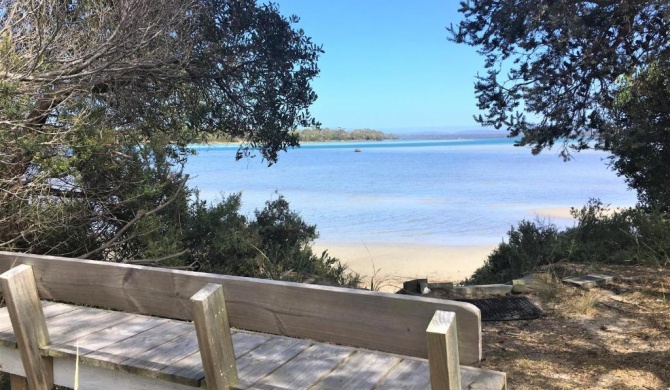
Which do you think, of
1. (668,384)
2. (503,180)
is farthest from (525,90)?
(503,180)

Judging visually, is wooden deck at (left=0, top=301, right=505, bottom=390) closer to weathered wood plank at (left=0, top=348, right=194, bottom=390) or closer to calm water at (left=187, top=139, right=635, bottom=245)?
weathered wood plank at (left=0, top=348, right=194, bottom=390)

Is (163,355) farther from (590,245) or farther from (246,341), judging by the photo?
(590,245)

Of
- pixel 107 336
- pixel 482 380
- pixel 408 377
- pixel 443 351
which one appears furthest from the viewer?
pixel 107 336

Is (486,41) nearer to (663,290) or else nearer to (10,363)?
(663,290)

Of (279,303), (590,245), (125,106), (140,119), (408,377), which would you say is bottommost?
(590,245)

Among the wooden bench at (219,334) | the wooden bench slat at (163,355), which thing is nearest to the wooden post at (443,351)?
the wooden bench at (219,334)

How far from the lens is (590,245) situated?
777 cm

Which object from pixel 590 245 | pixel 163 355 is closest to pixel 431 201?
pixel 590 245

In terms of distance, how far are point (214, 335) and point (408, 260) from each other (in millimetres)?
9585

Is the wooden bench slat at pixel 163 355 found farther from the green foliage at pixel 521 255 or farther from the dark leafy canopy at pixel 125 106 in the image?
the green foliage at pixel 521 255

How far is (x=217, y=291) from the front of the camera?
5.99 feet

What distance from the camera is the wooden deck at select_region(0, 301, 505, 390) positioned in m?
2.06

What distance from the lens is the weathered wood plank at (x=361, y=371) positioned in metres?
Result: 2.05

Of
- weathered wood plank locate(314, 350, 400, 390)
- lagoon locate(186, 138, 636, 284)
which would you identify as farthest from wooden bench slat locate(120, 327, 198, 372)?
lagoon locate(186, 138, 636, 284)
